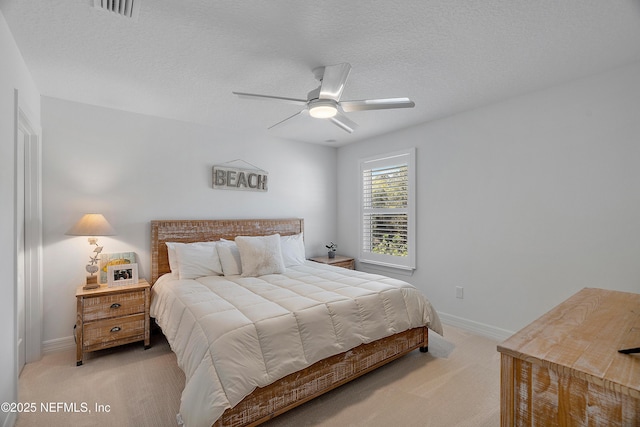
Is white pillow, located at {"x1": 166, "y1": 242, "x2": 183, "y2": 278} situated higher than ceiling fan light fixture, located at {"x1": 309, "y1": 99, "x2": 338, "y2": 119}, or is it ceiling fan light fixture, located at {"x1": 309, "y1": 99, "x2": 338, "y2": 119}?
ceiling fan light fixture, located at {"x1": 309, "y1": 99, "x2": 338, "y2": 119}

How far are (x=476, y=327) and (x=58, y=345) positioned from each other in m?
4.31

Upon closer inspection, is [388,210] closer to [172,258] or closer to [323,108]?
[323,108]

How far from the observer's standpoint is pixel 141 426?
1.90 meters

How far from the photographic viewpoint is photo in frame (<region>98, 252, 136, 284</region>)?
312cm

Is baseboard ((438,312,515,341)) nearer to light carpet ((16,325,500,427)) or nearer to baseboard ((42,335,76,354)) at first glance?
light carpet ((16,325,500,427))

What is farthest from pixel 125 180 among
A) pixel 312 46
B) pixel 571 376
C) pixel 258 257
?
pixel 571 376

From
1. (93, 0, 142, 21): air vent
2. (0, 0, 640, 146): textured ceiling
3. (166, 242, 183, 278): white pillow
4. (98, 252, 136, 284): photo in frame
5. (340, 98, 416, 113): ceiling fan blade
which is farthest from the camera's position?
(166, 242, 183, 278): white pillow

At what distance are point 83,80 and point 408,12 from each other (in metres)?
2.68

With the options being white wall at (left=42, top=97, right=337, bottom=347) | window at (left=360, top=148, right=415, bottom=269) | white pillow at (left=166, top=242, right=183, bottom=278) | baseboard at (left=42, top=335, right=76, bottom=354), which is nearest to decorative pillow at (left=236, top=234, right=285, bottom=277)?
white pillow at (left=166, top=242, right=183, bottom=278)

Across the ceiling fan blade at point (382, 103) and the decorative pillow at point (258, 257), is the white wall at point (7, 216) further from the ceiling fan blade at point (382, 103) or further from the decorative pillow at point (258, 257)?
the ceiling fan blade at point (382, 103)

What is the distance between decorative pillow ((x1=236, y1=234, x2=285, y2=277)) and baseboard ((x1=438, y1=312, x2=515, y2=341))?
206 centimetres

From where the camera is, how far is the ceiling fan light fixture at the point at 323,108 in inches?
91.0

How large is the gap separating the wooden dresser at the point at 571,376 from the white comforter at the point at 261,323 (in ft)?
4.12

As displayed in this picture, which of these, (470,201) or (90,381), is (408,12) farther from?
(90,381)
